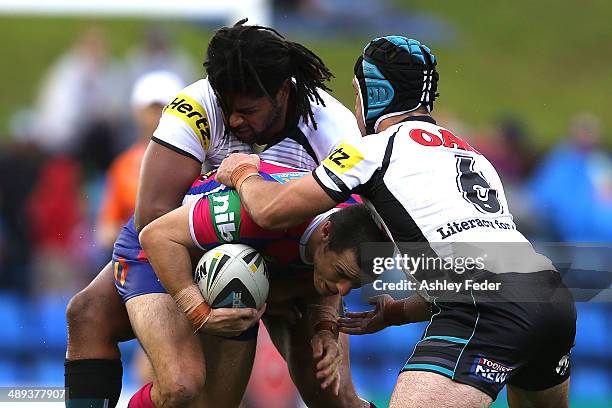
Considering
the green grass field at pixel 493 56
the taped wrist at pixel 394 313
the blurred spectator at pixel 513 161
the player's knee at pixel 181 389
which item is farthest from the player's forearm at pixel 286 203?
the green grass field at pixel 493 56

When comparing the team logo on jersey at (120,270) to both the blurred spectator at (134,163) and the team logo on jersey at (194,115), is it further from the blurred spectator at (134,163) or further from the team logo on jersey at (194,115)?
the blurred spectator at (134,163)

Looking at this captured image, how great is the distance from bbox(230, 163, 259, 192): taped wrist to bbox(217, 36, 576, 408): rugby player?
44 millimetres

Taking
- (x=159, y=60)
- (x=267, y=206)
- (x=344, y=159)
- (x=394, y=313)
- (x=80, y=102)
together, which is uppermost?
(x=159, y=60)

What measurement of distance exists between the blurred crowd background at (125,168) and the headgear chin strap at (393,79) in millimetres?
1674

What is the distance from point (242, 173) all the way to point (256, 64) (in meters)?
0.59

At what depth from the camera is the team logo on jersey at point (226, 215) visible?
211 inches

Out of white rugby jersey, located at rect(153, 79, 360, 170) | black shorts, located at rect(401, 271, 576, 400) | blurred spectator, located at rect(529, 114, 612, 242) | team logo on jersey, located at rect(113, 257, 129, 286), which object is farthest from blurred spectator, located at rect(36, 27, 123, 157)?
black shorts, located at rect(401, 271, 576, 400)

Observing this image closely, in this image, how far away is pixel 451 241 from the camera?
16.4ft

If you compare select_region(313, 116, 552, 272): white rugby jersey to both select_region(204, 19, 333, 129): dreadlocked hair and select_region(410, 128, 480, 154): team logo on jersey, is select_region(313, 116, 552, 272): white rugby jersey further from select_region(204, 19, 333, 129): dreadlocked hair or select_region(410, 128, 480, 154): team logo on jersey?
select_region(204, 19, 333, 129): dreadlocked hair

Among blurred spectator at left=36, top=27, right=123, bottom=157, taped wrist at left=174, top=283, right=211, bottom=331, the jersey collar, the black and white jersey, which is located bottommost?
taped wrist at left=174, top=283, right=211, bottom=331

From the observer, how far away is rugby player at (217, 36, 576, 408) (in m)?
4.96

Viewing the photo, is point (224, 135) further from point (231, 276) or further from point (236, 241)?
point (231, 276)

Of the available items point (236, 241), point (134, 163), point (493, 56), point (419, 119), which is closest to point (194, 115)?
point (236, 241)

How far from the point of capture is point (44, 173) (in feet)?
37.2
